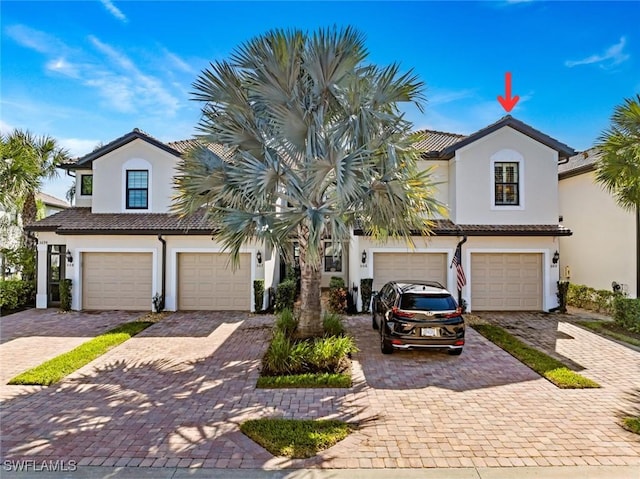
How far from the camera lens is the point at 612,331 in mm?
11852

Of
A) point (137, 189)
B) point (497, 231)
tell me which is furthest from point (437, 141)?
point (137, 189)

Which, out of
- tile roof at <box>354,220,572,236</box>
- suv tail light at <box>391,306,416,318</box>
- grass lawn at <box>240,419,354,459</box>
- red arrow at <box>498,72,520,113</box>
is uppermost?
red arrow at <box>498,72,520,113</box>

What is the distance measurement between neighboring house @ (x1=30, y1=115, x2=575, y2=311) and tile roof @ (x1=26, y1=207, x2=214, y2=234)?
5 cm

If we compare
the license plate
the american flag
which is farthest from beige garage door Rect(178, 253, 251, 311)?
the license plate

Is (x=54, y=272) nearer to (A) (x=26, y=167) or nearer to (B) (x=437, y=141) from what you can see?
(A) (x=26, y=167)

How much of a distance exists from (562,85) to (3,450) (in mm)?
19480

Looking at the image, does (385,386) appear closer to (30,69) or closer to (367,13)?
(367,13)

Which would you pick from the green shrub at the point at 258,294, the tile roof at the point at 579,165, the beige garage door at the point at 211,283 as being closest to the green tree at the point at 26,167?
the beige garage door at the point at 211,283

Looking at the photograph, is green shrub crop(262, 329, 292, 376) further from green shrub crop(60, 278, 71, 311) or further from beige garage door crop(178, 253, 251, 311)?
green shrub crop(60, 278, 71, 311)

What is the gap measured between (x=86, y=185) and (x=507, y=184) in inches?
715

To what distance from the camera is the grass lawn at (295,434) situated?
16.9 feet

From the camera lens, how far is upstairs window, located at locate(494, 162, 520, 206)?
48.6 ft

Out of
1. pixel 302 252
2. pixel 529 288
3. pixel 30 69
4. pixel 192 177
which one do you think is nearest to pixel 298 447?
pixel 302 252

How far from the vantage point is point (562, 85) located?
14977 millimetres
